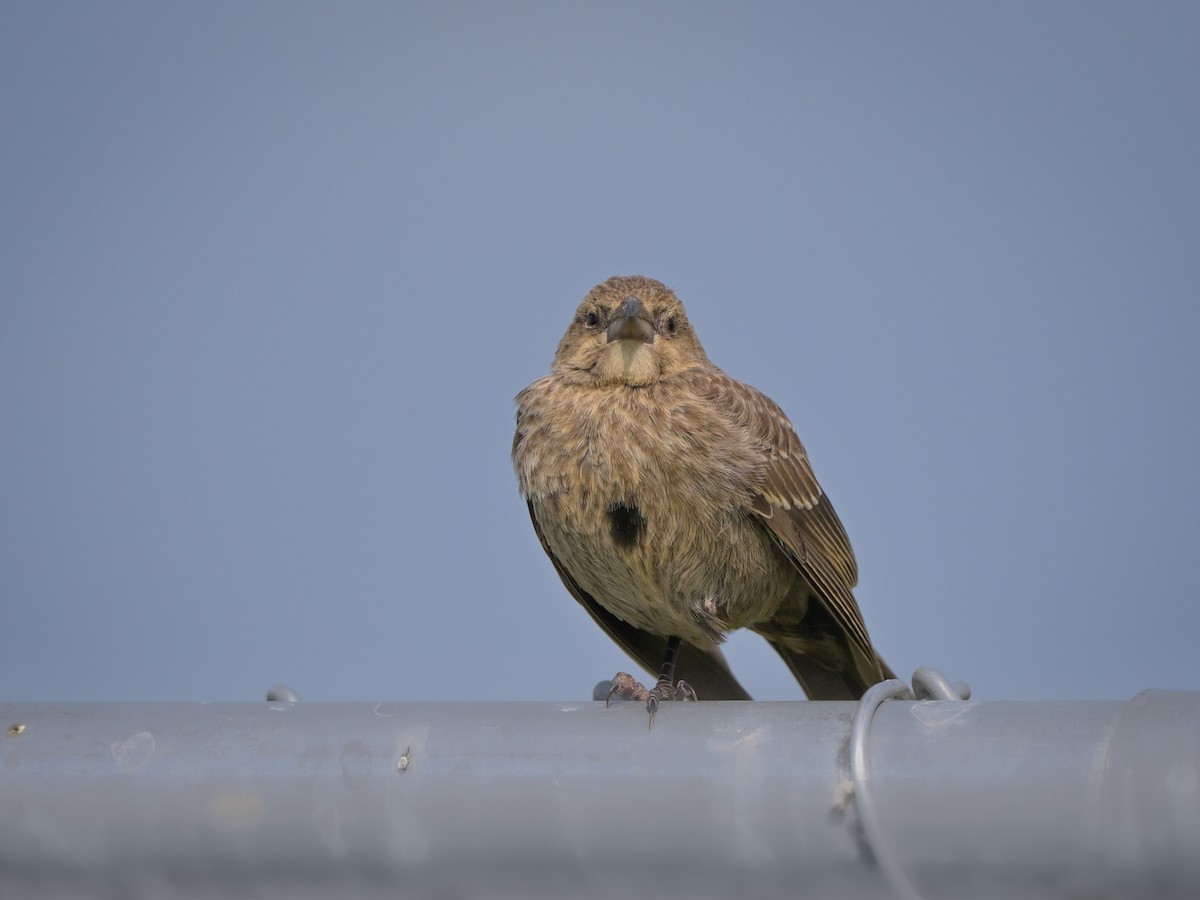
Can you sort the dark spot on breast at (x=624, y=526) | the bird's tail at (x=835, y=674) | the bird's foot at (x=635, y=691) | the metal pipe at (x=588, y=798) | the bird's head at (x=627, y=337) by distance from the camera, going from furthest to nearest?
the bird's tail at (x=835, y=674) → the bird's head at (x=627, y=337) → the dark spot on breast at (x=624, y=526) → the bird's foot at (x=635, y=691) → the metal pipe at (x=588, y=798)

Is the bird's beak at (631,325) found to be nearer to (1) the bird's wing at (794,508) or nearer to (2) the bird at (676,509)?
(2) the bird at (676,509)

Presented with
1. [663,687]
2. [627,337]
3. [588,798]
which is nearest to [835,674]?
[663,687]

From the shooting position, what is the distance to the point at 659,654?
5.18m

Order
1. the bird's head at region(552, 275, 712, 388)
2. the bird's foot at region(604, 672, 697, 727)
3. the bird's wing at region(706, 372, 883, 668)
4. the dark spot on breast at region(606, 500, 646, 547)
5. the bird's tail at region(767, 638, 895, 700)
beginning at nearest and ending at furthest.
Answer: the bird's foot at region(604, 672, 697, 727)
the dark spot on breast at region(606, 500, 646, 547)
the bird's wing at region(706, 372, 883, 668)
the bird's head at region(552, 275, 712, 388)
the bird's tail at region(767, 638, 895, 700)

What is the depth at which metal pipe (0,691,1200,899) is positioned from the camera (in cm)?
187

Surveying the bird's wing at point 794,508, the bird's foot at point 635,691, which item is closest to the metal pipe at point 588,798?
the bird's foot at point 635,691

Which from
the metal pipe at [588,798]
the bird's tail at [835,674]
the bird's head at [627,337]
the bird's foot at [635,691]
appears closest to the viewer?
the metal pipe at [588,798]

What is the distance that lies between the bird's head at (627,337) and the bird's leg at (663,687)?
0.93 meters

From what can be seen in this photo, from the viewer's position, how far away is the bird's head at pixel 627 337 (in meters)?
4.75

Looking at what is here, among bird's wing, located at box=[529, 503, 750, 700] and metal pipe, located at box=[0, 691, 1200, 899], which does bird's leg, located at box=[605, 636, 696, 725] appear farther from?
metal pipe, located at box=[0, 691, 1200, 899]

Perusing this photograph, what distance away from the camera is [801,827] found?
203 cm

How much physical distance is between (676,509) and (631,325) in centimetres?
72

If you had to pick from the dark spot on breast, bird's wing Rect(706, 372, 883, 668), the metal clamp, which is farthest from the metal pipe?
bird's wing Rect(706, 372, 883, 668)

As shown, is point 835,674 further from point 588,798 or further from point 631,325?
point 588,798
